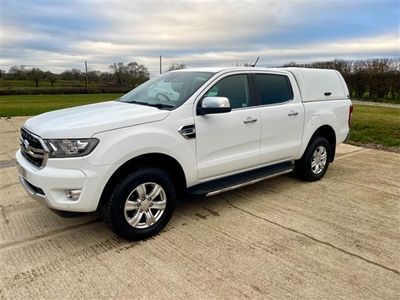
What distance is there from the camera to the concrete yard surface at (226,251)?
2.77 metres

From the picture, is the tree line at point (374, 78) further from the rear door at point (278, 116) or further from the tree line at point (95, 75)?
the tree line at point (95, 75)

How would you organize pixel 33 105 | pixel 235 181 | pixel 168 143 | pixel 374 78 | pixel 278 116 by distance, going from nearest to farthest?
pixel 168 143 < pixel 235 181 < pixel 278 116 < pixel 33 105 < pixel 374 78

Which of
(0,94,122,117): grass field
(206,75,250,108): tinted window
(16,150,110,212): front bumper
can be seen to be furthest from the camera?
(0,94,122,117): grass field

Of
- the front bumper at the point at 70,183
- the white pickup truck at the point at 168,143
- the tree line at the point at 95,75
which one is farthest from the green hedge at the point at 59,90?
the front bumper at the point at 70,183

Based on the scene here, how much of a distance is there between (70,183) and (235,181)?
Result: 2.01 metres

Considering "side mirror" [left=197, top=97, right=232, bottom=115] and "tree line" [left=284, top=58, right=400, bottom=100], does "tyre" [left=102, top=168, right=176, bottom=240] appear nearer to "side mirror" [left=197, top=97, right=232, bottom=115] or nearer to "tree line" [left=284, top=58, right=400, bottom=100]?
"side mirror" [left=197, top=97, right=232, bottom=115]

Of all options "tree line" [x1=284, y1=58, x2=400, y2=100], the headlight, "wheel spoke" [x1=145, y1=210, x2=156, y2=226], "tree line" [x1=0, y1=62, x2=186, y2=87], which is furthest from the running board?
"tree line" [x1=0, y1=62, x2=186, y2=87]

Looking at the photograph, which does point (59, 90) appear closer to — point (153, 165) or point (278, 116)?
point (278, 116)

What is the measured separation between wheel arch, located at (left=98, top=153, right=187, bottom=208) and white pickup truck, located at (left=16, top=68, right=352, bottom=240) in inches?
0.4

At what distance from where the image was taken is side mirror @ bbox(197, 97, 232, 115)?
3709mm

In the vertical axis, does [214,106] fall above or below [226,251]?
above

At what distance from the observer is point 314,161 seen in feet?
18.0

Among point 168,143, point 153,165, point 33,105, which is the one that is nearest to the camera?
point 168,143

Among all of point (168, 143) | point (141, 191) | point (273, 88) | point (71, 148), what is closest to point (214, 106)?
point (168, 143)
